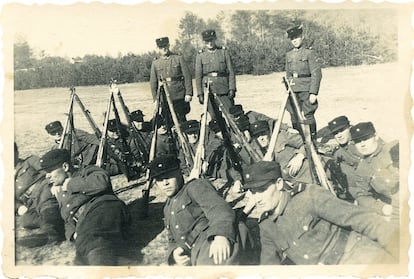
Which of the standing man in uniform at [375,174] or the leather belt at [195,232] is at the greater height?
the standing man in uniform at [375,174]

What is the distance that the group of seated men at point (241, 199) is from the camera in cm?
517

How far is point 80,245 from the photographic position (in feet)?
19.4

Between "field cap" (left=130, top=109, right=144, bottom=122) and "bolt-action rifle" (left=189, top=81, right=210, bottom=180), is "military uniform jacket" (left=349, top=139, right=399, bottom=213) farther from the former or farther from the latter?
"field cap" (left=130, top=109, right=144, bottom=122)

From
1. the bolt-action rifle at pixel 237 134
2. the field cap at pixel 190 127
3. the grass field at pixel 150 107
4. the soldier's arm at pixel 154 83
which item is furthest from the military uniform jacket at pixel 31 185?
the bolt-action rifle at pixel 237 134

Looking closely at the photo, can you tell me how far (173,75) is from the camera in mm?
6742

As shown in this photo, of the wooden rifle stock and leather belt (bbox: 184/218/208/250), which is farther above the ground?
the wooden rifle stock

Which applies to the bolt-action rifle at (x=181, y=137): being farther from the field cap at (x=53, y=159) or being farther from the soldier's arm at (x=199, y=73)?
the field cap at (x=53, y=159)

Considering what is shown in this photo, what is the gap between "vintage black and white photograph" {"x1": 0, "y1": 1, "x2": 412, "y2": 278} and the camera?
597 centimetres

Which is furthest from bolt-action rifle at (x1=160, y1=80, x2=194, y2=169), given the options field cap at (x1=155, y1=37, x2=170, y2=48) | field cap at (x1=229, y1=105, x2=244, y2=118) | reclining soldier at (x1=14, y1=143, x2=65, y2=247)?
reclining soldier at (x1=14, y1=143, x2=65, y2=247)

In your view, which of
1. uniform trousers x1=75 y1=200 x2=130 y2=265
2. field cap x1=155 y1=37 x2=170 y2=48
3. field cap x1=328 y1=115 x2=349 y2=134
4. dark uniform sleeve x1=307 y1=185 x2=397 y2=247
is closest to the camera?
dark uniform sleeve x1=307 y1=185 x2=397 y2=247

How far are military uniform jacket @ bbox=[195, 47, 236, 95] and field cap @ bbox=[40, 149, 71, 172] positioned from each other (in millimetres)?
1833

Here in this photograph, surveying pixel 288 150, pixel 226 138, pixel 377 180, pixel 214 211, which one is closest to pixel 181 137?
pixel 226 138

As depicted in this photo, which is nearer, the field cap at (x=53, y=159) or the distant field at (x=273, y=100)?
the field cap at (x=53, y=159)

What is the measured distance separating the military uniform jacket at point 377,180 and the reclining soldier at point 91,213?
2695mm
